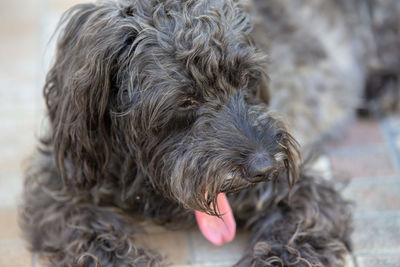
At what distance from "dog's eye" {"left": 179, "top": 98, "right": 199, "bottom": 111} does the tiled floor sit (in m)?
0.87

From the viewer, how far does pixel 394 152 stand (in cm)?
388

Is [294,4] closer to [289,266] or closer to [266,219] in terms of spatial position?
[266,219]

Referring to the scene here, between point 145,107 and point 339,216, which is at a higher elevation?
point 145,107

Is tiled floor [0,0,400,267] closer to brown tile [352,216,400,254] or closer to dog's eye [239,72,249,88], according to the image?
brown tile [352,216,400,254]

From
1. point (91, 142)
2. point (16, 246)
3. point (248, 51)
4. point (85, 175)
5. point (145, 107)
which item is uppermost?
point (248, 51)

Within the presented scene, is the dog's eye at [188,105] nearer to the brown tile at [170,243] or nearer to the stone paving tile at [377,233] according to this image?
the brown tile at [170,243]

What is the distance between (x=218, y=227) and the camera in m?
3.02

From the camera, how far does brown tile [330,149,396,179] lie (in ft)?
12.1

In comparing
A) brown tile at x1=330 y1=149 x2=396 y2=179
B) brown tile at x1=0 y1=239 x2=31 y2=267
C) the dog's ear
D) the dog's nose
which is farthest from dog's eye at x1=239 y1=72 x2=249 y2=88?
brown tile at x1=0 y1=239 x2=31 y2=267

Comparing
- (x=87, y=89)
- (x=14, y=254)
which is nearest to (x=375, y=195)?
(x=87, y=89)

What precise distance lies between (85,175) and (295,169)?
0.94 m

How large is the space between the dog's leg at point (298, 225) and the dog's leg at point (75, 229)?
1.61ft

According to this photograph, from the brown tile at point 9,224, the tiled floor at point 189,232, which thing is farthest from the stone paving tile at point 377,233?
the brown tile at point 9,224

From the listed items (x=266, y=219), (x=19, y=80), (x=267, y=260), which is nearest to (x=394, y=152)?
(x=266, y=219)
